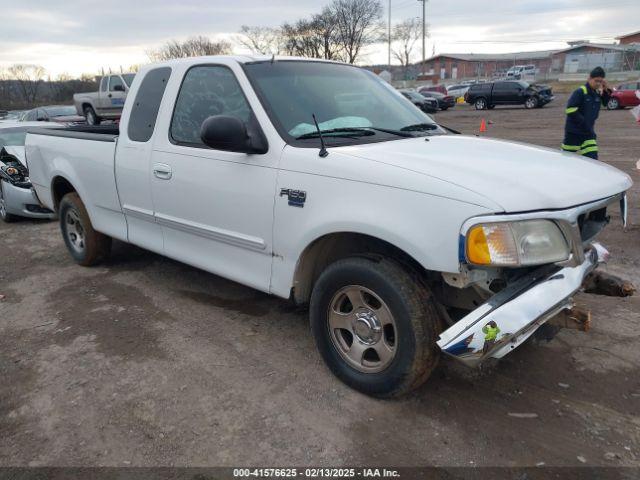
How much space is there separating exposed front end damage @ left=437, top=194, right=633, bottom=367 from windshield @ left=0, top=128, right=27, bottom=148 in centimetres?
893

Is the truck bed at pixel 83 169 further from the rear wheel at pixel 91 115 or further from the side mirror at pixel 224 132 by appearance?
the rear wheel at pixel 91 115

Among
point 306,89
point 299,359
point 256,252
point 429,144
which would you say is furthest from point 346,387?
point 306,89

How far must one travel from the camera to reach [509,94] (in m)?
31.5

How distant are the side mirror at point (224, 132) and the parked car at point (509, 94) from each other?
3120 centimetres

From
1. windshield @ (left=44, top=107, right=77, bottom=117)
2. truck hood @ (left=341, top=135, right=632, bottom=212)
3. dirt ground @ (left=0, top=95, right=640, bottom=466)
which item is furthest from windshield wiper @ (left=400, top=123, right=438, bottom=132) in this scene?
windshield @ (left=44, top=107, right=77, bottom=117)

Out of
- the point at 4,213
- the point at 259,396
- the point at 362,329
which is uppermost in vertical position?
the point at 362,329

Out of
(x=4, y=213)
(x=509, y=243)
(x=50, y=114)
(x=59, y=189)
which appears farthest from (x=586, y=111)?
(x=50, y=114)

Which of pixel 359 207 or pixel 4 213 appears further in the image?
pixel 4 213

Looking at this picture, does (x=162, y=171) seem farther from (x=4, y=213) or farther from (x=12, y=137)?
(x=12, y=137)

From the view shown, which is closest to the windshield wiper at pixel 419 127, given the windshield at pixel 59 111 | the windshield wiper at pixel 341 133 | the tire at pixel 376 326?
the windshield wiper at pixel 341 133

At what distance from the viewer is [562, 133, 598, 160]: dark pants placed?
6898 millimetres

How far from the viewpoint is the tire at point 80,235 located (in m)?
5.29

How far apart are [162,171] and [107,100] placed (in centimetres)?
1611

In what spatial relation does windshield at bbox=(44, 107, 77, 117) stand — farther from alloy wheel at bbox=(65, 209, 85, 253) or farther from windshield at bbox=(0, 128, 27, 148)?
alloy wheel at bbox=(65, 209, 85, 253)
